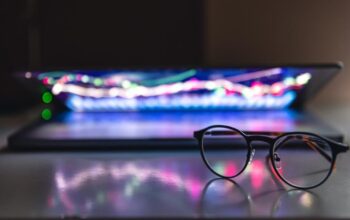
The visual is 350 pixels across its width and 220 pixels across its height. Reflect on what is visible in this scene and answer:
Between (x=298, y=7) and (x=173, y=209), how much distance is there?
717 mm

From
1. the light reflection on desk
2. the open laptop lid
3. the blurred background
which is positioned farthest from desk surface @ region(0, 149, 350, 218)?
the blurred background

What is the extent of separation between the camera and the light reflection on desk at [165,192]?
535 mm

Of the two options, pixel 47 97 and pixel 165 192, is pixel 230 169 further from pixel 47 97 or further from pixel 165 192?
pixel 47 97

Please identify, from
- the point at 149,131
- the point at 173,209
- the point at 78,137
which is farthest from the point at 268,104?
the point at 173,209

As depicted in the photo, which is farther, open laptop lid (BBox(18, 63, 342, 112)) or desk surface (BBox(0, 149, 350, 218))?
open laptop lid (BBox(18, 63, 342, 112))

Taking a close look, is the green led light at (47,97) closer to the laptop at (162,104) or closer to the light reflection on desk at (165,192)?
the laptop at (162,104)

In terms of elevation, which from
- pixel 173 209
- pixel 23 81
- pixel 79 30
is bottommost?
pixel 173 209

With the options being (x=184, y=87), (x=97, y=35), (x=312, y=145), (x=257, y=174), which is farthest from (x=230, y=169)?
(x=97, y=35)

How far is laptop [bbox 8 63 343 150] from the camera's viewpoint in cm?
78

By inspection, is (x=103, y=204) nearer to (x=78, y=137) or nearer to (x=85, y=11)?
(x=78, y=137)

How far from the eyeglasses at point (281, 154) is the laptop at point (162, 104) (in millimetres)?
37

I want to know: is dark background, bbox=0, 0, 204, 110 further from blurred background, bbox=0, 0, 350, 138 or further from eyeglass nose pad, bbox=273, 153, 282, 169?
eyeglass nose pad, bbox=273, 153, 282, 169

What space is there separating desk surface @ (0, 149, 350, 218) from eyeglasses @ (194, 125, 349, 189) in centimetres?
2

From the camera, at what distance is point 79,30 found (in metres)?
1.17
